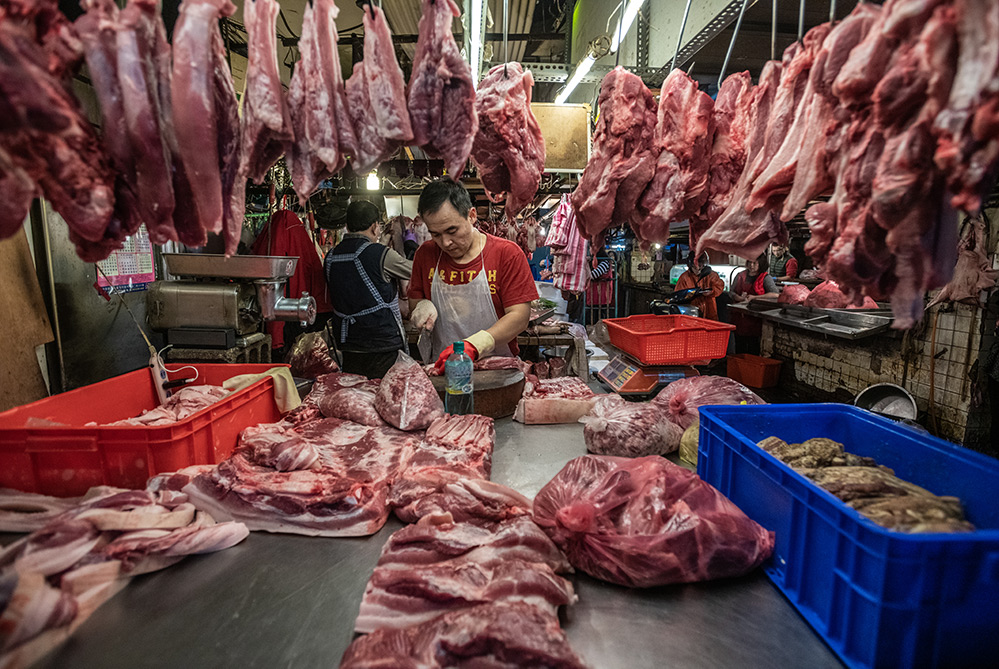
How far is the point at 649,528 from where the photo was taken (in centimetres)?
166

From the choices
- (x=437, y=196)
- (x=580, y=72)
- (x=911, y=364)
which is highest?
(x=580, y=72)

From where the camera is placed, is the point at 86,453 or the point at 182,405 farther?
the point at 182,405

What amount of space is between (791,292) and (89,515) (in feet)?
28.8

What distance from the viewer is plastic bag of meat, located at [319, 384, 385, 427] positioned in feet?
9.25

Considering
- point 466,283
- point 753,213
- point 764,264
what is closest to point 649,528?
point 753,213

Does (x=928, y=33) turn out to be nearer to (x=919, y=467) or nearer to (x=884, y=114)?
(x=884, y=114)

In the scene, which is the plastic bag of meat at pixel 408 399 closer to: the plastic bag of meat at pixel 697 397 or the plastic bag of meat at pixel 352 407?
the plastic bag of meat at pixel 352 407

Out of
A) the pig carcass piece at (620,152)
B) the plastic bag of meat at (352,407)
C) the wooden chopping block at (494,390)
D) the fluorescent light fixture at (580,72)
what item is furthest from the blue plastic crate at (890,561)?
the fluorescent light fixture at (580,72)

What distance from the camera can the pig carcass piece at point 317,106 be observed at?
70.0 inches

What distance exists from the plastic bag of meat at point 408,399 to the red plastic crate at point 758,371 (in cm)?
640

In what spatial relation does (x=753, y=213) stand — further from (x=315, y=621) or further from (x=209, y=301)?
(x=209, y=301)

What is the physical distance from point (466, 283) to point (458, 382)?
140cm

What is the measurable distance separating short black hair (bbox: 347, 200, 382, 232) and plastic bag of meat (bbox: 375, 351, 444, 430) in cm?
269

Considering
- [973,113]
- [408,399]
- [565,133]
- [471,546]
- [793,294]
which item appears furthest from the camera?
[793,294]
